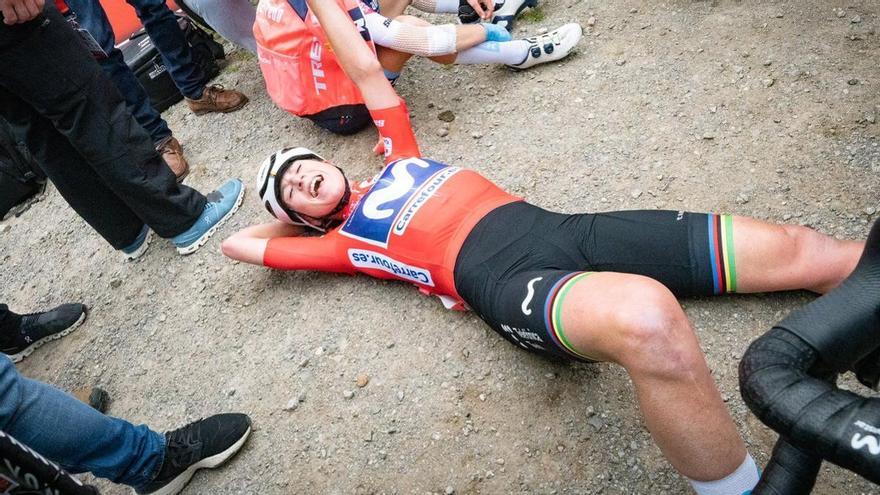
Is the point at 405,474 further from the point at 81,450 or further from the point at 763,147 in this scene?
the point at 763,147

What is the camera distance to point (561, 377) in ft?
7.86

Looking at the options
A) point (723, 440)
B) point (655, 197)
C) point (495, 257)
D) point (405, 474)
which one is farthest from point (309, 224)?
point (723, 440)

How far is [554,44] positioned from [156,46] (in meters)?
3.13

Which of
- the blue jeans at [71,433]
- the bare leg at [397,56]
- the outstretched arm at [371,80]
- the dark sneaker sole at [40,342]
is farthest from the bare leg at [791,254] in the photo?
the dark sneaker sole at [40,342]

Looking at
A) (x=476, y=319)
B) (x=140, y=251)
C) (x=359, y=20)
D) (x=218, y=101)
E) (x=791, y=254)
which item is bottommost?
(x=476, y=319)

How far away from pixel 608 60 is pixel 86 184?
340 cm

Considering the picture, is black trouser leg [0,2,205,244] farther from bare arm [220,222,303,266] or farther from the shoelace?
the shoelace

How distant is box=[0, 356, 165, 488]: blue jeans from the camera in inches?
75.9

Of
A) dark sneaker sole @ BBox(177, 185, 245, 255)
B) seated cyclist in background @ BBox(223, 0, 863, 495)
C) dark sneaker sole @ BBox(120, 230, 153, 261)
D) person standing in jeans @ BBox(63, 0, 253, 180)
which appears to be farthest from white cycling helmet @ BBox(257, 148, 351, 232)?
person standing in jeans @ BBox(63, 0, 253, 180)

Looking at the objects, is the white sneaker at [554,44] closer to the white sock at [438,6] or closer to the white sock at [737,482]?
the white sock at [438,6]

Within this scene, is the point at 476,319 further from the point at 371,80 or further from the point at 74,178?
the point at 74,178

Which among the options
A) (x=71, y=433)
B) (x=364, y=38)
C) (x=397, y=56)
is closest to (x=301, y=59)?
(x=364, y=38)

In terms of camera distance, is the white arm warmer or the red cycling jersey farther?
the white arm warmer

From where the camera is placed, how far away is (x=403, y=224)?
8.56ft
